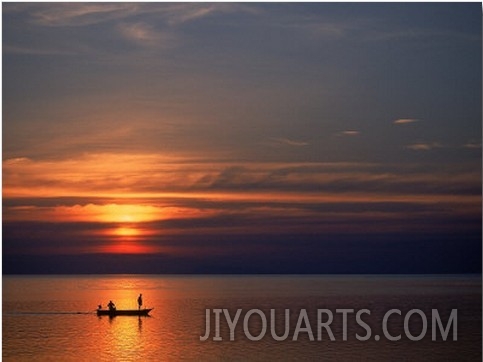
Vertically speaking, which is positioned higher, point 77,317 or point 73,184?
point 73,184

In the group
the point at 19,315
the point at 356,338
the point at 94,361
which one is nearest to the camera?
the point at 94,361

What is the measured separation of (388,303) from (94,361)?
22979 millimetres

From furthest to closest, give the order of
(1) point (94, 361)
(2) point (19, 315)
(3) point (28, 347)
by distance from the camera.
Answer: (2) point (19, 315), (3) point (28, 347), (1) point (94, 361)

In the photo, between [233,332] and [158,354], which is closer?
[158,354]

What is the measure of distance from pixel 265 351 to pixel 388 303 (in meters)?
21.5

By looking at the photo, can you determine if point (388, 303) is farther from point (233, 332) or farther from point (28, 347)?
point (28, 347)

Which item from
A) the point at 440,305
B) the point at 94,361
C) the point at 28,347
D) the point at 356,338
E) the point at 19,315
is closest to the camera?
the point at 94,361

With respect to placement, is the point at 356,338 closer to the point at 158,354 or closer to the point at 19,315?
the point at 158,354

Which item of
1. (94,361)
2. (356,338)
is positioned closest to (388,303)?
(356,338)

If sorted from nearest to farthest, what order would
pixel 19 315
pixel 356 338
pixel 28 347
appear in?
pixel 28 347 < pixel 356 338 < pixel 19 315

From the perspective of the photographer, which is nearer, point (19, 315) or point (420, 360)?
point (420, 360)

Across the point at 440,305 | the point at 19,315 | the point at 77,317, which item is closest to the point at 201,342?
the point at 77,317

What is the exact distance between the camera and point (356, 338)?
21578mm

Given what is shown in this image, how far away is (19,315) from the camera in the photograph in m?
30.4
